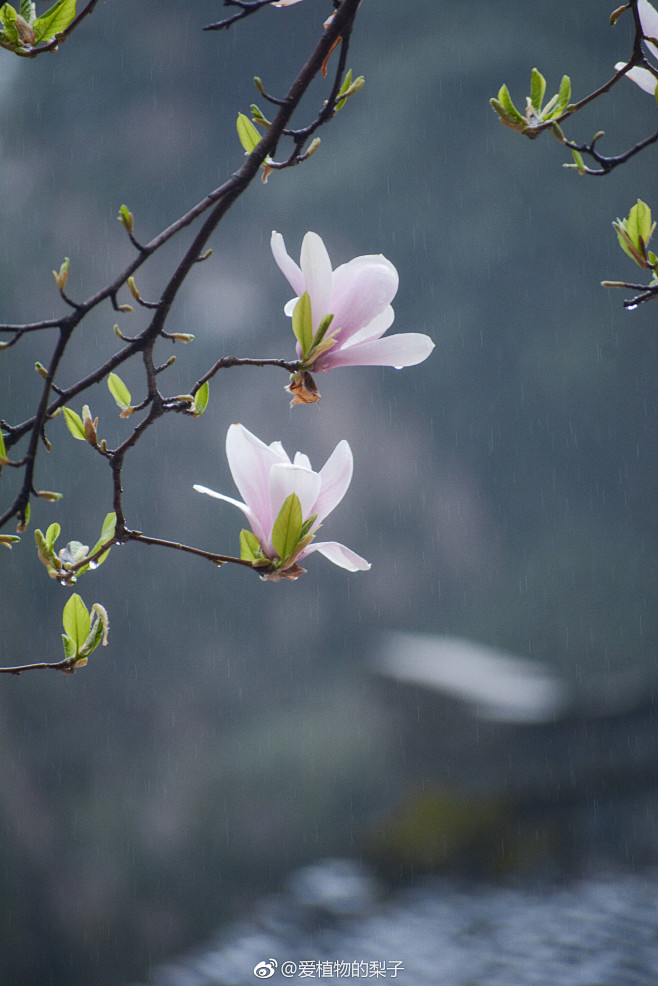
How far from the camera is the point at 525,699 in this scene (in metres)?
3.04

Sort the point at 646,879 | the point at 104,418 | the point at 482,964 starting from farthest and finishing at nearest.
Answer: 1. the point at 104,418
2. the point at 646,879
3. the point at 482,964

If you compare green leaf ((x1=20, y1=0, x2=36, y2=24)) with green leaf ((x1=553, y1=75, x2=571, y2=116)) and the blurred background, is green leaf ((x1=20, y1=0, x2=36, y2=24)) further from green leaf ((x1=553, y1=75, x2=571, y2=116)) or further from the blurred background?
the blurred background

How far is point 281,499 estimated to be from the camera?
15.4 inches

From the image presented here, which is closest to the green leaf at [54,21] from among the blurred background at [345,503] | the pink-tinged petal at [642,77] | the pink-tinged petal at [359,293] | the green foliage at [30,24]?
the green foliage at [30,24]

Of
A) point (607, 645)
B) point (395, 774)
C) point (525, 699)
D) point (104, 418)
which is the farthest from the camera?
point (607, 645)

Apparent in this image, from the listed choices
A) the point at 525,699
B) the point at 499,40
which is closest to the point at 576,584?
the point at 525,699

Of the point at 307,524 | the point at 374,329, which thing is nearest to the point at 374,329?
the point at 374,329

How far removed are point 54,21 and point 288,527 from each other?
29cm

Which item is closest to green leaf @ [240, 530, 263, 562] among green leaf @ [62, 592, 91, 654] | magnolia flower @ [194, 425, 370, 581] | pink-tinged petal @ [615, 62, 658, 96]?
magnolia flower @ [194, 425, 370, 581]

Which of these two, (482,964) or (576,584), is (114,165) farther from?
(482,964)

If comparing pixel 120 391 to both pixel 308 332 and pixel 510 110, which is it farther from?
pixel 510 110

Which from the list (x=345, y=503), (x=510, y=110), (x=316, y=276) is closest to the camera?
(x=316, y=276)

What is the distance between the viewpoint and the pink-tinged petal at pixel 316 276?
13.9 inches

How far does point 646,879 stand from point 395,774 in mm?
1002
